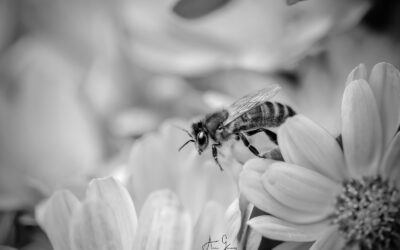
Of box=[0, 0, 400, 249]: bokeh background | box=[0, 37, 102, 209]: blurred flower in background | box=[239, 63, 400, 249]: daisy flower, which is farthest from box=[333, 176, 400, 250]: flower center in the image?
box=[0, 37, 102, 209]: blurred flower in background

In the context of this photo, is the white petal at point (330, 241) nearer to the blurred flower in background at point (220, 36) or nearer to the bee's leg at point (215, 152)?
the bee's leg at point (215, 152)

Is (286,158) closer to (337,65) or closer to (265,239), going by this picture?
(265,239)

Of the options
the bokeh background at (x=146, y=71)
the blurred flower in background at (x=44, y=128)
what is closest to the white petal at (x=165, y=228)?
the bokeh background at (x=146, y=71)

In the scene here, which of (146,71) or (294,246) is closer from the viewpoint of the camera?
(294,246)

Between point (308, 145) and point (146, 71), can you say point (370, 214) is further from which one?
point (146, 71)

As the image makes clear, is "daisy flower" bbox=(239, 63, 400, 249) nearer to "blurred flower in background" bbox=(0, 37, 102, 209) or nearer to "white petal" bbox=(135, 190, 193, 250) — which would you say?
"white petal" bbox=(135, 190, 193, 250)

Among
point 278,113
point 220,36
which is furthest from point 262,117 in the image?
point 220,36

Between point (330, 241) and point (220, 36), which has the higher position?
point (220, 36)
